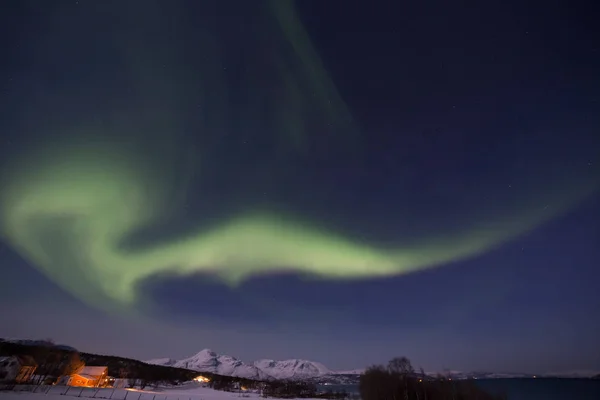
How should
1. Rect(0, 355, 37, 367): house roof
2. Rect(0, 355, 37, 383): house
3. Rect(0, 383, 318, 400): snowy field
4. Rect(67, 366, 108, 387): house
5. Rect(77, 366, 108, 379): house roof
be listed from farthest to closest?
Rect(77, 366, 108, 379): house roof, Rect(67, 366, 108, 387): house, Rect(0, 355, 37, 367): house roof, Rect(0, 355, 37, 383): house, Rect(0, 383, 318, 400): snowy field

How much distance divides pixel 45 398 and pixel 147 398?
84.4ft

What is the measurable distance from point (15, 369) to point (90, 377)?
2069 centimetres

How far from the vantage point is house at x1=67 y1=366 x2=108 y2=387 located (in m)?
104

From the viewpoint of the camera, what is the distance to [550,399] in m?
193

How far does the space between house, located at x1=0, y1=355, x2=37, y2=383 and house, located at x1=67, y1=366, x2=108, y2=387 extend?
1122cm

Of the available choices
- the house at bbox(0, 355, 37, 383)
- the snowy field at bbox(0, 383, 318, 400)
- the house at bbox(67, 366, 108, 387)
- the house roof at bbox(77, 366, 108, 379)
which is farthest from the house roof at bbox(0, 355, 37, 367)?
the snowy field at bbox(0, 383, 318, 400)

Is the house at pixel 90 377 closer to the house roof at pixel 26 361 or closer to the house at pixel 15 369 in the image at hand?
the house at pixel 15 369

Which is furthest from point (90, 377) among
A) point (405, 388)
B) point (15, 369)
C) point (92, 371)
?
point (405, 388)

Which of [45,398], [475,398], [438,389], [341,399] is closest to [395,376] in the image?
[438,389]

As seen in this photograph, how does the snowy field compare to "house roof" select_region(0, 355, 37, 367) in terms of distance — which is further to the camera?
"house roof" select_region(0, 355, 37, 367)

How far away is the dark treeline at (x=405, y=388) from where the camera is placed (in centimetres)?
9456

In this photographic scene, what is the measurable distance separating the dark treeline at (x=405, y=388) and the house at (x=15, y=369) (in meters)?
91.9

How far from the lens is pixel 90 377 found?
109375mm

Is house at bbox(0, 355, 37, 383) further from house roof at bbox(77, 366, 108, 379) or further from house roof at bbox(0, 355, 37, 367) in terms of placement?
house roof at bbox(77, 366, 108, 379)
